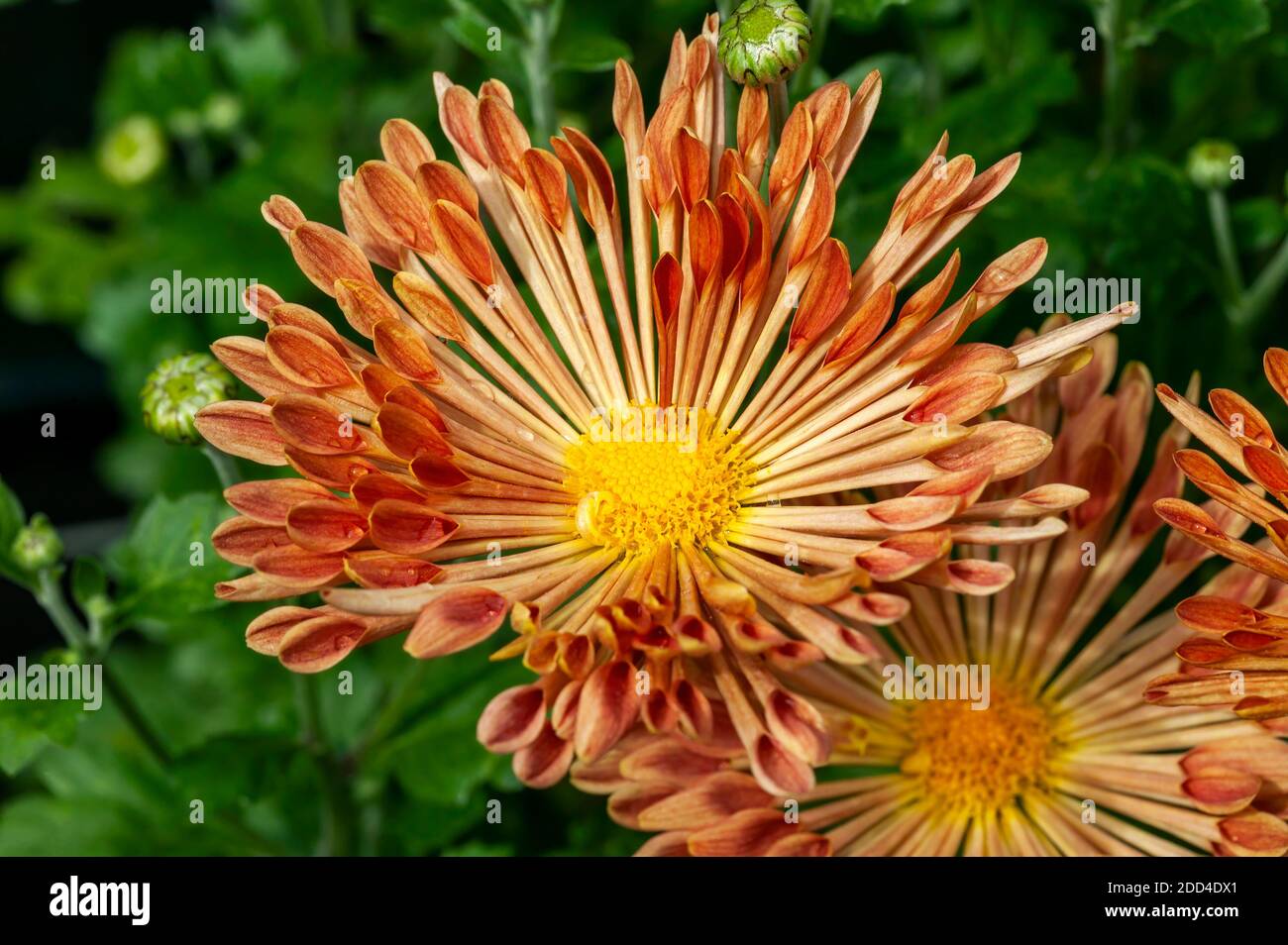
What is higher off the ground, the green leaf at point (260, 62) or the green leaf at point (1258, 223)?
the green leaf at point (260, 62)

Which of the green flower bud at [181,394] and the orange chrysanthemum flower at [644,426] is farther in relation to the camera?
the green flower bud at [181,394]

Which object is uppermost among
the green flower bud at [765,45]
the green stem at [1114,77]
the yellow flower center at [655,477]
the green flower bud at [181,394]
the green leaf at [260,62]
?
the green leaf at [260,62]

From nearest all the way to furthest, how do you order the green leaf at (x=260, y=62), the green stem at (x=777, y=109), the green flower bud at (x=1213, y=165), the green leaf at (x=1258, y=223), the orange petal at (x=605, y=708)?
the orange petal at (x=605, y=708)
the green stem at (x=777, y=109)
the green flower bud at (x=1213, y=165)
the green leaf at (x=1258, y=223)
the green leaf at (x=260, y=62)

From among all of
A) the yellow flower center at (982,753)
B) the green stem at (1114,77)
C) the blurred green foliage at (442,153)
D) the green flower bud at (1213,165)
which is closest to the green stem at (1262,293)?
the blurred green foliage at (442,153)

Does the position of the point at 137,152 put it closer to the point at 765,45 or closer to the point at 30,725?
the point at 30,725

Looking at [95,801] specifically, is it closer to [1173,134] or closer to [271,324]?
[271,324]

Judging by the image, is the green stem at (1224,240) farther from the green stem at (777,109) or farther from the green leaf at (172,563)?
the green leaf at (172,563)

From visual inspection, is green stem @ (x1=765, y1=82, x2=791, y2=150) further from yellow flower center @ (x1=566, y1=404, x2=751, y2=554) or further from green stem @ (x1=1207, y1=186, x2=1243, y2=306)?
green stem @ (x1=1207, y1=186, x2=1243, y2=306)
